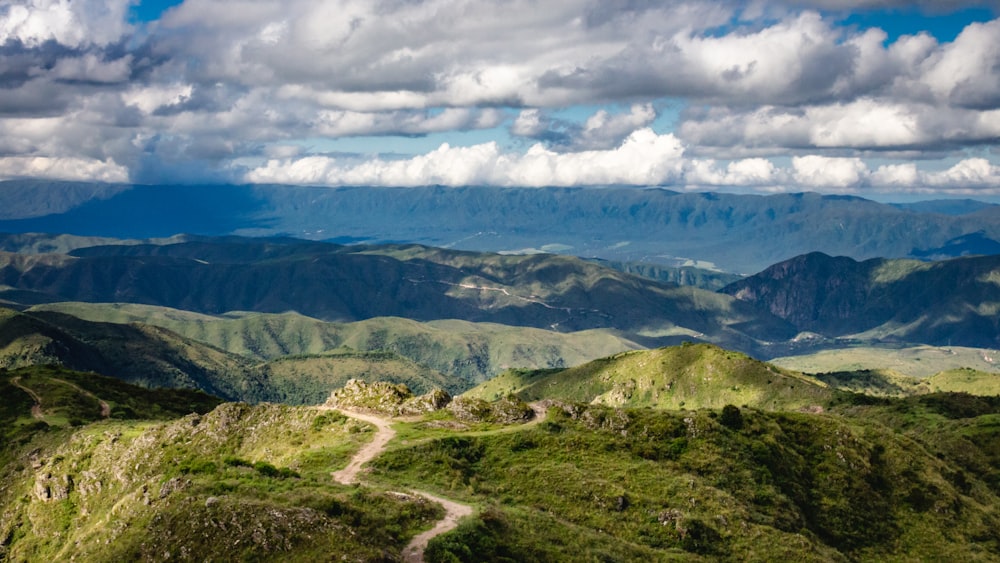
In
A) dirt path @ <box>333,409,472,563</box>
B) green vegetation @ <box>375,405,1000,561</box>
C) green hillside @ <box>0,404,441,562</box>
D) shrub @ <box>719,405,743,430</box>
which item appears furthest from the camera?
shrub @ <box>719,405,743,430</box>

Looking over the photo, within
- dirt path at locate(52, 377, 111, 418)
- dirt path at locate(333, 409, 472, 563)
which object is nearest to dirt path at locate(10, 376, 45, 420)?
dirt path at locate(52, 377, 111, 418)

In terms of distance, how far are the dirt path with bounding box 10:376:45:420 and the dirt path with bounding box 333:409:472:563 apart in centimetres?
8069

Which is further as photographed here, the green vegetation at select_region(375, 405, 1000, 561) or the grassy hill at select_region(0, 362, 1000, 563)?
the green vegetation at select_region(375, 405, 1000, 561)

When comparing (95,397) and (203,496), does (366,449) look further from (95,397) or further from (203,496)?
(95,397)

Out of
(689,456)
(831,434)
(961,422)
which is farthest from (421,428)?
(961,422)

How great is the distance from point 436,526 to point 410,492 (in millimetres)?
9046

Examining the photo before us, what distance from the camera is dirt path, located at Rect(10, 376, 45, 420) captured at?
15312 centimetres

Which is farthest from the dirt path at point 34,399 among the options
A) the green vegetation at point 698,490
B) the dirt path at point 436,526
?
the dirt path at point 436,526

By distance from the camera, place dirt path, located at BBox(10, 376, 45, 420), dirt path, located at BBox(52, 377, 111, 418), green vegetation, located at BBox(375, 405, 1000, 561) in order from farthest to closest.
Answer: dirt path, located at BBox(52, 377, 111, 418) < dirt path, located at BBox(10, 376, 45, 420) < green vegetation, located at BBox(375, 405, 1000, 561)

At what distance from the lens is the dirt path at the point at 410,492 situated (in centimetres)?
6193

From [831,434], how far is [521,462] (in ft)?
184

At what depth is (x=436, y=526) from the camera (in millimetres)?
66875

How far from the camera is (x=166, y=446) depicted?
105938 millimetres

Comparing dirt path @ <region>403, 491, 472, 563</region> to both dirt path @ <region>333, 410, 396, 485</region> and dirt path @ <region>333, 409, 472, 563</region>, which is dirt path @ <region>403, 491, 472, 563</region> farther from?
dirt path @ <region>333, 410, 396, 485</region>
